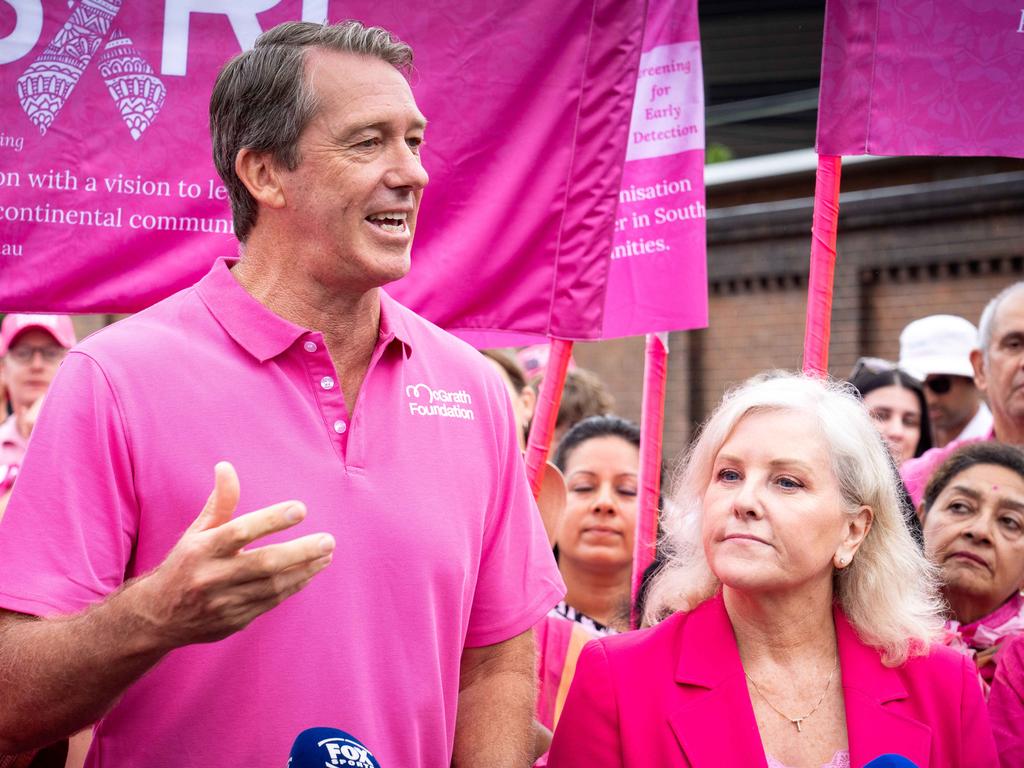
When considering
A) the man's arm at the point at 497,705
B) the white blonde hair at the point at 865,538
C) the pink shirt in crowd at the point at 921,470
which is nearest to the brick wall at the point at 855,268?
the pink shirt in crowd at the point at 921,470

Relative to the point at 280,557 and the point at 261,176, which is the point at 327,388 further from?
the point at 280,557

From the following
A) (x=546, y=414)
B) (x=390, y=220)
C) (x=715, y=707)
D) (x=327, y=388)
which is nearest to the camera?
(x=327, y=388)

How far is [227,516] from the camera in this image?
5.96ft

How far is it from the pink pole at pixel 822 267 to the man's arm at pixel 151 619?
1.96 m

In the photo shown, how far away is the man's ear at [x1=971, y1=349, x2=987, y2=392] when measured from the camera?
472 cm

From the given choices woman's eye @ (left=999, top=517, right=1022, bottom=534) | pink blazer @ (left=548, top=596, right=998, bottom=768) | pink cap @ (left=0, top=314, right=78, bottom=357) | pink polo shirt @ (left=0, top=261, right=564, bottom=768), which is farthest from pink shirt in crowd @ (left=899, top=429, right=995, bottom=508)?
pink cap @ (left=0, top=314, right=78, bottom=357)

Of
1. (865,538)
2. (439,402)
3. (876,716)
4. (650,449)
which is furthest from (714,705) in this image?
(650,449)

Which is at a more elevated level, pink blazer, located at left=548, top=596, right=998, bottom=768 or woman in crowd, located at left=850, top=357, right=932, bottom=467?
A: woman in crowd, located at left=850, top=357, right=932, bottom=467

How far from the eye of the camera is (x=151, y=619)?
190 cm

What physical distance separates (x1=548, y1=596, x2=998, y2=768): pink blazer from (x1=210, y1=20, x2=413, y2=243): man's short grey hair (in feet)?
4.02

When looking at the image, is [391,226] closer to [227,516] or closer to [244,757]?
[227,516]

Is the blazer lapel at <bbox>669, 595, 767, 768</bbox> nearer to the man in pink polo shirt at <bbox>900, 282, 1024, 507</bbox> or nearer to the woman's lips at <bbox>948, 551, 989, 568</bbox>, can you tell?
the woman's lips at <bbox>948, 551, 989, 568</bbox>

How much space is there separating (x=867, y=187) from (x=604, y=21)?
851 centimetres

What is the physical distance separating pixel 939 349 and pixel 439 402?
4.12 meters
